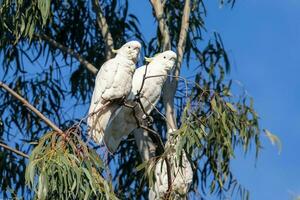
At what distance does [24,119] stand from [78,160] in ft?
7.25

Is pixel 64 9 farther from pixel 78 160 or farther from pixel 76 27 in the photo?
pixel 78 160

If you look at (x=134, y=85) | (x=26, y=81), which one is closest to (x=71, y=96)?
(x=26, y=81)

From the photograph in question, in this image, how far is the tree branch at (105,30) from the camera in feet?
23.9

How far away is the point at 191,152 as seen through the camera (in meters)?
5.71

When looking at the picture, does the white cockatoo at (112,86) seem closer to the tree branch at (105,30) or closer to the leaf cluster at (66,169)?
the leaf cluster at (66,169)

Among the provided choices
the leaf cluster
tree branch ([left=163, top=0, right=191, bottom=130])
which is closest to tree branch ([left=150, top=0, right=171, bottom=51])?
tree branch ([left=163, top=0, right=191, bottom=130])

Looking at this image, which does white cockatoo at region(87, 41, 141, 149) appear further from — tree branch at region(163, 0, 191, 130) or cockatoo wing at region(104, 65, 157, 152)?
tree branch at region(163, 0, 191, 130)

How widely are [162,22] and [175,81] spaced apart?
439 mm

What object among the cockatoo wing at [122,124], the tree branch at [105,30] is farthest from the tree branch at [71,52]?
the cockatoo wing at [122,124]

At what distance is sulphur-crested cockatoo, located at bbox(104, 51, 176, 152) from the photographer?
6262 mm

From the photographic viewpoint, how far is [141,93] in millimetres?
6223

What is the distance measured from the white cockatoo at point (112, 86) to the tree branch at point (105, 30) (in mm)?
1031

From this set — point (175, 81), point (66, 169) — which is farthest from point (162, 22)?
point (66, 169)

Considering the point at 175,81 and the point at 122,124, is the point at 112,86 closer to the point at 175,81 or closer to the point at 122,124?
the point at 122,124
